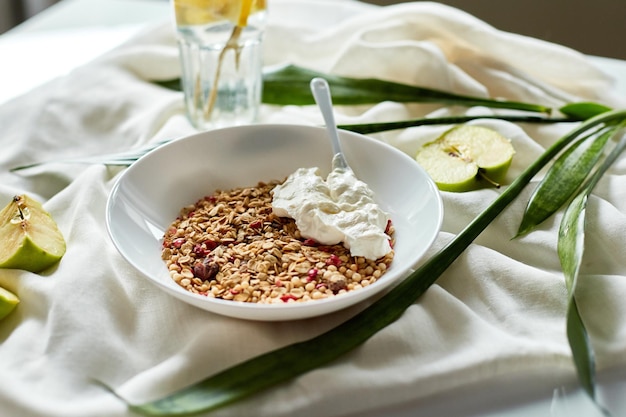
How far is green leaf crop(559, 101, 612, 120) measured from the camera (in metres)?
1.24

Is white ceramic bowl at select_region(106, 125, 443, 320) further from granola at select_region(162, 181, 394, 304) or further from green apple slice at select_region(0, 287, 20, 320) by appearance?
green apple slice at select_region(0, 287, 20, 320)

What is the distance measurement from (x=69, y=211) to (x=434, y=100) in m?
0.63

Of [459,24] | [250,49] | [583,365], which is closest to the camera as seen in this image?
[583,365]

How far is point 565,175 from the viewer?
1050 mm

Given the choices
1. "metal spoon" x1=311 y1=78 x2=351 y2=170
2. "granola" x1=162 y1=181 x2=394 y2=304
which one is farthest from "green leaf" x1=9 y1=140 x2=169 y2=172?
"metal spoon" x1=311 y1=78 x2=351 y2=170

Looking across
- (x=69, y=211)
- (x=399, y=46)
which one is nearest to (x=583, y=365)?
(x=69, y=211)

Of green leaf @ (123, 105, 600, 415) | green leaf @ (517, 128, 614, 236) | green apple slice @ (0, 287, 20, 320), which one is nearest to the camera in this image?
green leaf @ (123, 105, 600, 415)

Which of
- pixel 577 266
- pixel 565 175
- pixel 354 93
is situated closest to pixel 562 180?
pixel 565 175

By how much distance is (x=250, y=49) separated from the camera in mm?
1278

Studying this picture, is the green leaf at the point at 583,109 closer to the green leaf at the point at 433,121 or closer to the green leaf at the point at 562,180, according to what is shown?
the green leaf at the point at 433,121

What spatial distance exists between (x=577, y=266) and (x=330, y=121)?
15.9 inches

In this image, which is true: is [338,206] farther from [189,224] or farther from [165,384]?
[165,384]

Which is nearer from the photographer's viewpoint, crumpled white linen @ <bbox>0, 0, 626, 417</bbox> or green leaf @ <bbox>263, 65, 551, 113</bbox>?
crumpled white linen @ <bbox>0, 0, 626, 417</bbox>

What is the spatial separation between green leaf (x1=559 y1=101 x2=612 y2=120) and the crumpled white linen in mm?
47
